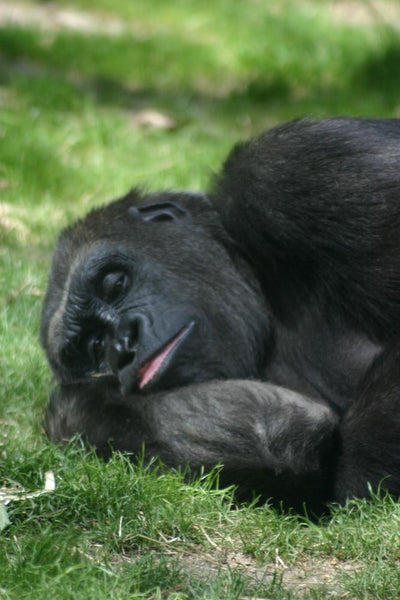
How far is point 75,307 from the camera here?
15.7 ft

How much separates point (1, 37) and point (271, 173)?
22.2 feet

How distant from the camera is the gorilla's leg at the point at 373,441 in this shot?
4.06 metres

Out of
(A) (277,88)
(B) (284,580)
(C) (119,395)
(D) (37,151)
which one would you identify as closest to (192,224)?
(C) (119,395)

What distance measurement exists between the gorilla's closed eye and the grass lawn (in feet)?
2.24

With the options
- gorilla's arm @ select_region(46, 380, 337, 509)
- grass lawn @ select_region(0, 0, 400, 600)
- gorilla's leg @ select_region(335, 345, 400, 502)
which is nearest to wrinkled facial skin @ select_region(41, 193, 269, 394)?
gorilla's arm @ select_region(46, 380, 337, 509)

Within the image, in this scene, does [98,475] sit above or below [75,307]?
below

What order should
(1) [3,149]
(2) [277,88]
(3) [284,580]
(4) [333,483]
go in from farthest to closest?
1. (2) [277,88]
2. (1) [3,149]
3. (4) [333,483]
4. (3) [284,580]

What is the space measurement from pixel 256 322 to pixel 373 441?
0.97 meters

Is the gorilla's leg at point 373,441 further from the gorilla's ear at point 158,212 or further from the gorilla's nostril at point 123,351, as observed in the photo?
the gorilla's ear at point 158,212

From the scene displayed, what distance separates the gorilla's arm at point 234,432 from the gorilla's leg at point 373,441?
8 centimetres

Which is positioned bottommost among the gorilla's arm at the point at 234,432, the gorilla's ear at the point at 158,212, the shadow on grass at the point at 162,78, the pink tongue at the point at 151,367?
the gorilla's arm at the point at 234,432

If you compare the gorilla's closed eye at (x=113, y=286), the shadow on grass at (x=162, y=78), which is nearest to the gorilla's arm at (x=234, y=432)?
the gorilla's closed eye at (x=113, y=286)

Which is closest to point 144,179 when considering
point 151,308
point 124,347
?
point 151,308

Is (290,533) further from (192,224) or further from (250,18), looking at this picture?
(250,18)
